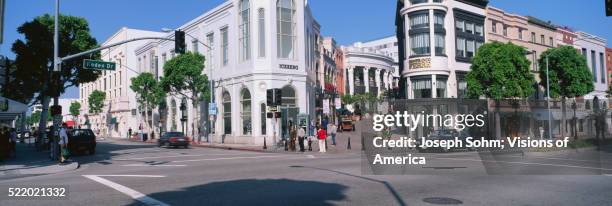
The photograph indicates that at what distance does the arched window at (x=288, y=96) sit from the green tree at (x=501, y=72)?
14.9 m

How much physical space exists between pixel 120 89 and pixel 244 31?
41381mm

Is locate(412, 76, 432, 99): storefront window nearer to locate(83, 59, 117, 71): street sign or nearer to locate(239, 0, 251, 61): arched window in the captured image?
locate(239, 0, 251, 61): arched window

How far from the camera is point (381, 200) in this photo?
929cm

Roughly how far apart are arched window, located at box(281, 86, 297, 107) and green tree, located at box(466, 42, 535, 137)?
49.2ft

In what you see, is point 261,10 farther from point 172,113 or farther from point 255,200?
point 255,200

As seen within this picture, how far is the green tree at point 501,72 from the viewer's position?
3694 centimetres

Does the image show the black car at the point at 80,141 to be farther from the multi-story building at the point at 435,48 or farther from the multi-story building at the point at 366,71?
the multi-story building at the point at 366,71

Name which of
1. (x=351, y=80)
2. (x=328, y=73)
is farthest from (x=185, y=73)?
(x=351, y=80)

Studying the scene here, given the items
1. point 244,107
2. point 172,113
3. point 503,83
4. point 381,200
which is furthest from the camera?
point 172,113

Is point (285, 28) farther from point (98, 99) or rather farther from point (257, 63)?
point (98, 99)

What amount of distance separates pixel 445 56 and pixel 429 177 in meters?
32.5

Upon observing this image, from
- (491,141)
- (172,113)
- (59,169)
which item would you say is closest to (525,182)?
(491,141)

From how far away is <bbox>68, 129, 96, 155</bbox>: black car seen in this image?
2812 cm

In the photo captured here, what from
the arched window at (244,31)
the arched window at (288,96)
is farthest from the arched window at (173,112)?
the arched window at (288,96)
